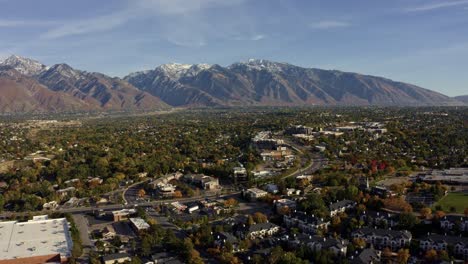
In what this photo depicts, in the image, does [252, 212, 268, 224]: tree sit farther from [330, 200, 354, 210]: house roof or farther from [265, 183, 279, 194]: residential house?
[265, 183, 279, 194]: residential house

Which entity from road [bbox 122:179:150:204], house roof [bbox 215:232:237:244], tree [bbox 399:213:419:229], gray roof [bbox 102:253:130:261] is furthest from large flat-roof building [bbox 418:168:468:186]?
gray roof [bbox 102:253:130:261]

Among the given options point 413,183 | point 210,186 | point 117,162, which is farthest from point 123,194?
point 413,183

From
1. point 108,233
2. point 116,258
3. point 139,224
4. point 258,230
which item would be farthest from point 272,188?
point 116,258

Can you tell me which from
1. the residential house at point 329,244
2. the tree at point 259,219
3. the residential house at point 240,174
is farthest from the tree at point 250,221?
the residential house at point 240,174

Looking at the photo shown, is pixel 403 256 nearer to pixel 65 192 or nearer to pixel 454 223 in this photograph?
pixel 454 223

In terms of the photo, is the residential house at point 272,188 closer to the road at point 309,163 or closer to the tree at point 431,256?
the road at point 309,163

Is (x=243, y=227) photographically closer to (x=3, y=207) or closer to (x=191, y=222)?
(x=191, y=222)
